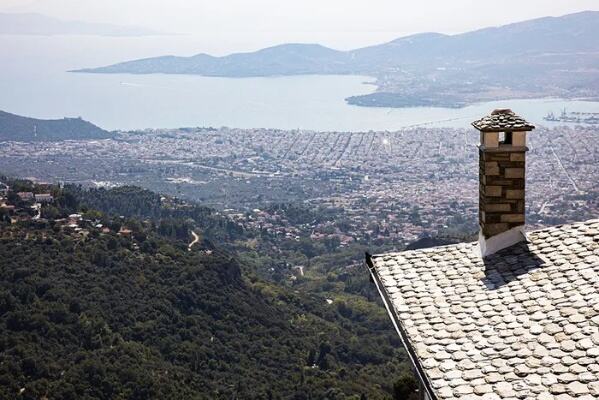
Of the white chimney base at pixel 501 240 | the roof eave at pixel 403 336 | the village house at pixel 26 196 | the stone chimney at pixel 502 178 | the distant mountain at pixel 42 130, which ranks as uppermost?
the stone chimney at pixel 502 178


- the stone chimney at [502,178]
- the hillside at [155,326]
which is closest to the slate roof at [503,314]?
the stone chimney at [502,178]

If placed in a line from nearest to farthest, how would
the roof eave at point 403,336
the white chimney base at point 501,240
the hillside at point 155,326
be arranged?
the roof eave at point 403,336 → the white chimney base at point 501,240 → the hillside at point 155,326

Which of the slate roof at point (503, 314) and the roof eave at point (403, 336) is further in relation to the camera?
the roof eave at point (403, 336)

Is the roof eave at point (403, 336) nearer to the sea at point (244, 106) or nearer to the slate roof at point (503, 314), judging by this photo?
the slate roof at point (503, 314)

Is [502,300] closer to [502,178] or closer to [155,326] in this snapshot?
[502,178]

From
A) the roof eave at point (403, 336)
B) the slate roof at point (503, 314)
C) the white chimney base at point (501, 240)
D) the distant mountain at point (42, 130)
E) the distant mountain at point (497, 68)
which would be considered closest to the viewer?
the slate roof at point (503, 314)

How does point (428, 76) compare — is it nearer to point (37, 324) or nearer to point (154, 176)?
point (154, 176)

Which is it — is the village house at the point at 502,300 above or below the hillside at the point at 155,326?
above

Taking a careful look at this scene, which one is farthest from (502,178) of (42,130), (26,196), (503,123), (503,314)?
(42,130)

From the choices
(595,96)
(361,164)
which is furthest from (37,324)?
(595,96)
